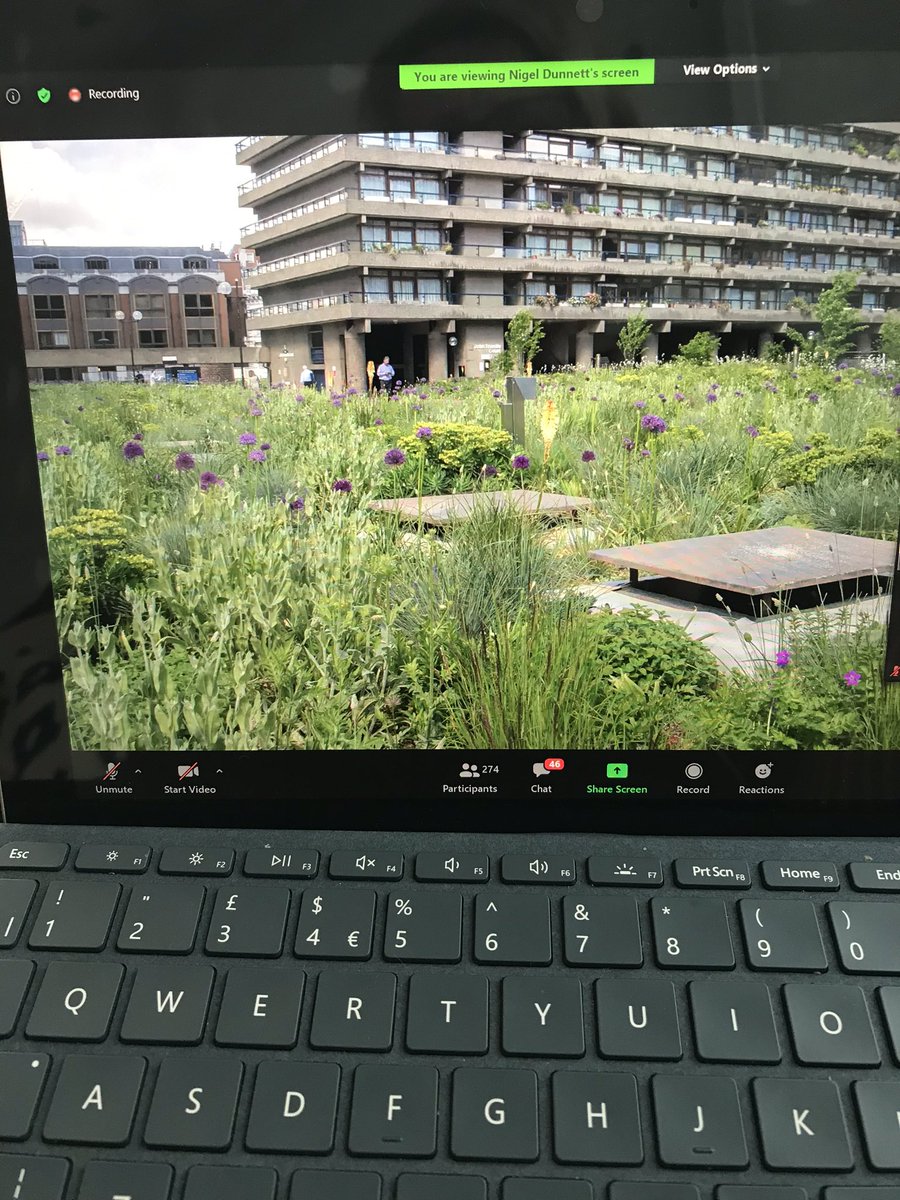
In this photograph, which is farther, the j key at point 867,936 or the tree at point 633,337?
the tree at point 633,337

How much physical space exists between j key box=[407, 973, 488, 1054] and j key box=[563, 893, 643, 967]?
0.07 metres

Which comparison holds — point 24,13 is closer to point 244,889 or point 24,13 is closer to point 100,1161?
point 244,889

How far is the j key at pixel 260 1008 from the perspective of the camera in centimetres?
49

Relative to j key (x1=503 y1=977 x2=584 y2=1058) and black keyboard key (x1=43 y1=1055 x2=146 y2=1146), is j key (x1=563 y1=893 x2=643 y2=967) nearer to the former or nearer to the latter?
j key (x1=503 y1=977 x2=584 y2=1058)

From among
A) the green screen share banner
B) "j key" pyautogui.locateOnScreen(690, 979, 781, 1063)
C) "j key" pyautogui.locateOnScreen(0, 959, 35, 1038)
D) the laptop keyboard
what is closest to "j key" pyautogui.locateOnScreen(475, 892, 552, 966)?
the laptop keyboard

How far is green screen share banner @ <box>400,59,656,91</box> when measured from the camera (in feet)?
1.74

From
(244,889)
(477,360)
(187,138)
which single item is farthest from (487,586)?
(187,138)

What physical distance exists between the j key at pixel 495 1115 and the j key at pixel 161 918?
219 mm

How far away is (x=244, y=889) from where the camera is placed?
0.57m

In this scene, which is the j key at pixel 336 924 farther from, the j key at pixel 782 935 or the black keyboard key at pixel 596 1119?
the j key at pixel 782 935

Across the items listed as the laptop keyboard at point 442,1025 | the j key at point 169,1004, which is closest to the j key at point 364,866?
the laptop keyboard at point 442,1025

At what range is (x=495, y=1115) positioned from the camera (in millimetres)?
456

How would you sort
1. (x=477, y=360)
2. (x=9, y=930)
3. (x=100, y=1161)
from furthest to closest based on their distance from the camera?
(x=477, y=360)
(x=9, y=930)
(x=100, y=1161)

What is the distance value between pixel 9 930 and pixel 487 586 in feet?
1.47
